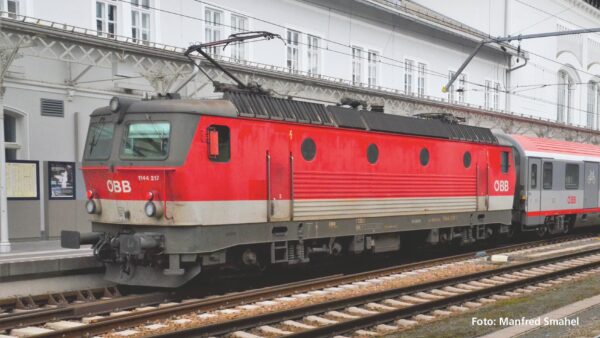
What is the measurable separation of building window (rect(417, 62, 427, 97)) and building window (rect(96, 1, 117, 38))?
17.7 m

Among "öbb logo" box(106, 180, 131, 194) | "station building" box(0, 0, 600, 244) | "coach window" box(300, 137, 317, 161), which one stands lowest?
"öbb logo" box(106, 180, 131, 194)

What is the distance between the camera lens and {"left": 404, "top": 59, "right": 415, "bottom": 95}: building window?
1267 inches

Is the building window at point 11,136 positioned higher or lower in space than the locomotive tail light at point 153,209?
higher

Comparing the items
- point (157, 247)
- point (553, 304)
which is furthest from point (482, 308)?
point (157, 247)

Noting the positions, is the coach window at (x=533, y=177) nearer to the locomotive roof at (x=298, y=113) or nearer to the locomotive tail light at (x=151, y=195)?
the locomotive roof at (x=298, y=113)

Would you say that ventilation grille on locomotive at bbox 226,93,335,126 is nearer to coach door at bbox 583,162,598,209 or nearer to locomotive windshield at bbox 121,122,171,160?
locomotive windshield at bbox 121,122,171,160

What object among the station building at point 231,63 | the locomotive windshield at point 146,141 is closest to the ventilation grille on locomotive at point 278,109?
the locomotive windshield at point 146,141

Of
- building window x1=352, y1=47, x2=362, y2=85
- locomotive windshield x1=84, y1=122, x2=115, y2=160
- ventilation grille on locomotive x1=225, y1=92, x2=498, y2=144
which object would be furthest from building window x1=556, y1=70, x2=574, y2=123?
locomotive windshield x1=84, y1=122, x2=115, y2=160

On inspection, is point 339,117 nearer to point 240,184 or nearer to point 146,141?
point 240,184

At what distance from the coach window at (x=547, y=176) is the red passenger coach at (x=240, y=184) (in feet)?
23.5

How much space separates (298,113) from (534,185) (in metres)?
10.4

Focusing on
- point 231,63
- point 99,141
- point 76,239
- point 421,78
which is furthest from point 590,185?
point 76,239

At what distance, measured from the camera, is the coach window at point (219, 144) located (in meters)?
10.6

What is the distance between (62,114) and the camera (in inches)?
714
